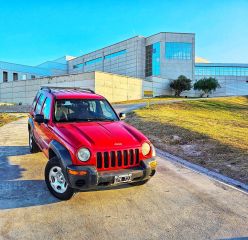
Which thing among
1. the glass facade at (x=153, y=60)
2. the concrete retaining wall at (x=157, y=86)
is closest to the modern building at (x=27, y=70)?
the glass facade at (x=153, y=60)

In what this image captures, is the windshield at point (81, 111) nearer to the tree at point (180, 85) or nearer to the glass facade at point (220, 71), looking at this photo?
the tree at point (180, 85)

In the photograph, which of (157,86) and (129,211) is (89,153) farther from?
(157,86)

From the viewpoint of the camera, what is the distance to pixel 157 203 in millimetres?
5262

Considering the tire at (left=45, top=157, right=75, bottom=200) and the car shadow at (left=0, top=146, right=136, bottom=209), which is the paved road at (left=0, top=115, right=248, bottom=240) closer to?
the car shadow at (left=0, top=146, right=136, bottom=209)

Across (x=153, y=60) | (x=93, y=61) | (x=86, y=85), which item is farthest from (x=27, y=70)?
(x=86, y=85)

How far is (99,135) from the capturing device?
5469 mm

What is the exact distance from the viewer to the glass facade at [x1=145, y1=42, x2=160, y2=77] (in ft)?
227

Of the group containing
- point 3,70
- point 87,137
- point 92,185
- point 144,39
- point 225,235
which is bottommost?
point 225,235

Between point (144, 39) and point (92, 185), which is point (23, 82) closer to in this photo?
point (144, 39)

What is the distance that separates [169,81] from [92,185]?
192 ft

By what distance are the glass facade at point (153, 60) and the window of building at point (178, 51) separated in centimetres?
217

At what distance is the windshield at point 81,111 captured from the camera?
21.1ft

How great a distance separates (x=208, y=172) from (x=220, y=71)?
3201 inches

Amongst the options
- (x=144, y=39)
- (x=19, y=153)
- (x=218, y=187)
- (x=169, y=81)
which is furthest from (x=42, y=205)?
(x=144, y=39)
